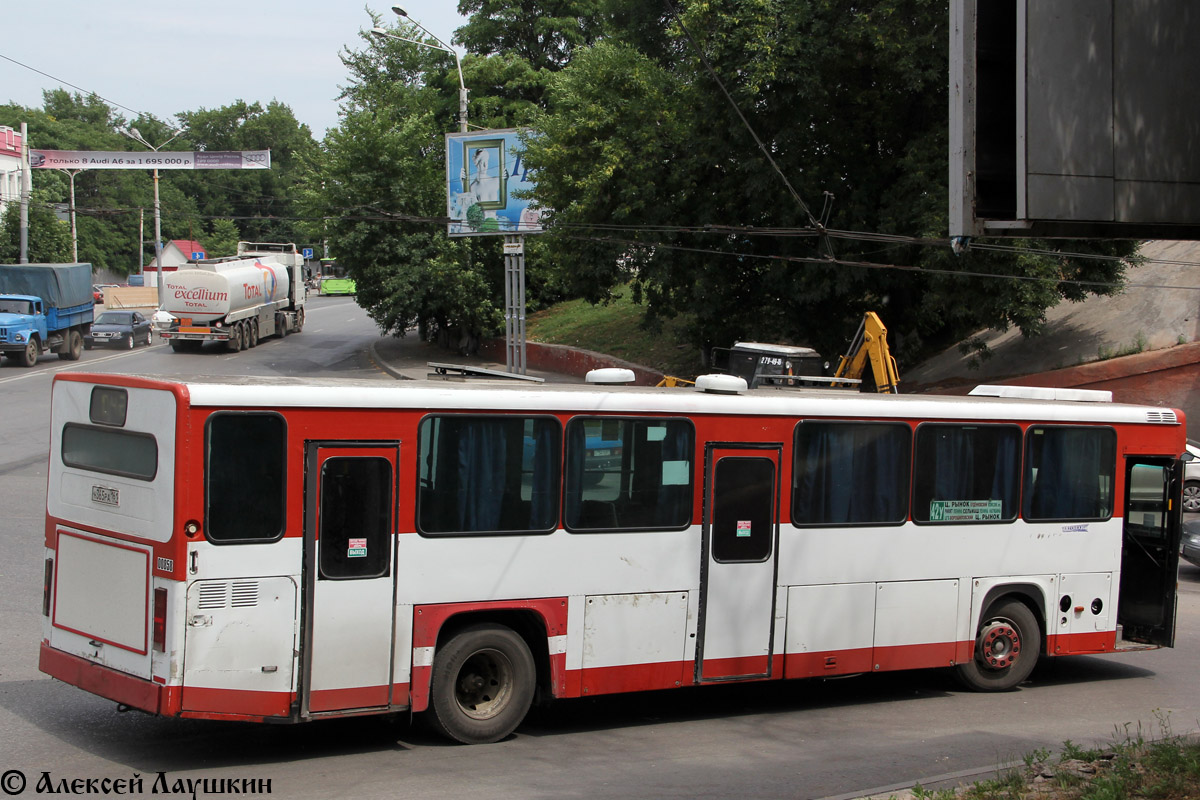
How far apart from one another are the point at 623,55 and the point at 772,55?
6780 mm

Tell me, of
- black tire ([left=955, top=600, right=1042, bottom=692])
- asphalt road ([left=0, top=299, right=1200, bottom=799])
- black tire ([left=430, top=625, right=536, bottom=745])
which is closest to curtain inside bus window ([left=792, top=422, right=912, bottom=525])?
black tire ([left=955, top=600, right=1042, bottom=692])

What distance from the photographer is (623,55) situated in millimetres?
27344

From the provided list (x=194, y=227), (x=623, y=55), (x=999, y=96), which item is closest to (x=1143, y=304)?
(x=623, y=55)

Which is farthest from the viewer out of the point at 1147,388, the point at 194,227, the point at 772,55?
the point at 194,227

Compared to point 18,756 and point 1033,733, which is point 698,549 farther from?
point 18,756

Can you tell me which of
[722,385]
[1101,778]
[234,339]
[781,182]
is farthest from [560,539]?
[234,339]

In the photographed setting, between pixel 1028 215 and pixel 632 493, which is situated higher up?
pixel 1028 215

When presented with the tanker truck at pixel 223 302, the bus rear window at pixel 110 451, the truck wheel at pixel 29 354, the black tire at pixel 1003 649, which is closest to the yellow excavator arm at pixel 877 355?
the black tire at pixel 1003 649

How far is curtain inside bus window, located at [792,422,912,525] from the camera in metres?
8.97

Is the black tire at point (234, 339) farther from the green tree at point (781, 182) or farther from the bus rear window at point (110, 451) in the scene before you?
the bus rear window at point (110, 451)

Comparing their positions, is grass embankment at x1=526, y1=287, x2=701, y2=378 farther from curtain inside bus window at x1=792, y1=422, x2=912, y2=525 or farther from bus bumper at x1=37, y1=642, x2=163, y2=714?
bus bumper at x1=37, y1=642, x2=163, y2=714

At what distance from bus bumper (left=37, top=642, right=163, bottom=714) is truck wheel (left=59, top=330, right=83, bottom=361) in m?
35.8

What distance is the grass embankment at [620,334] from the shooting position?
3319 cm

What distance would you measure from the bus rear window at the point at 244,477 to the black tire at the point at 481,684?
1530 millimetres
